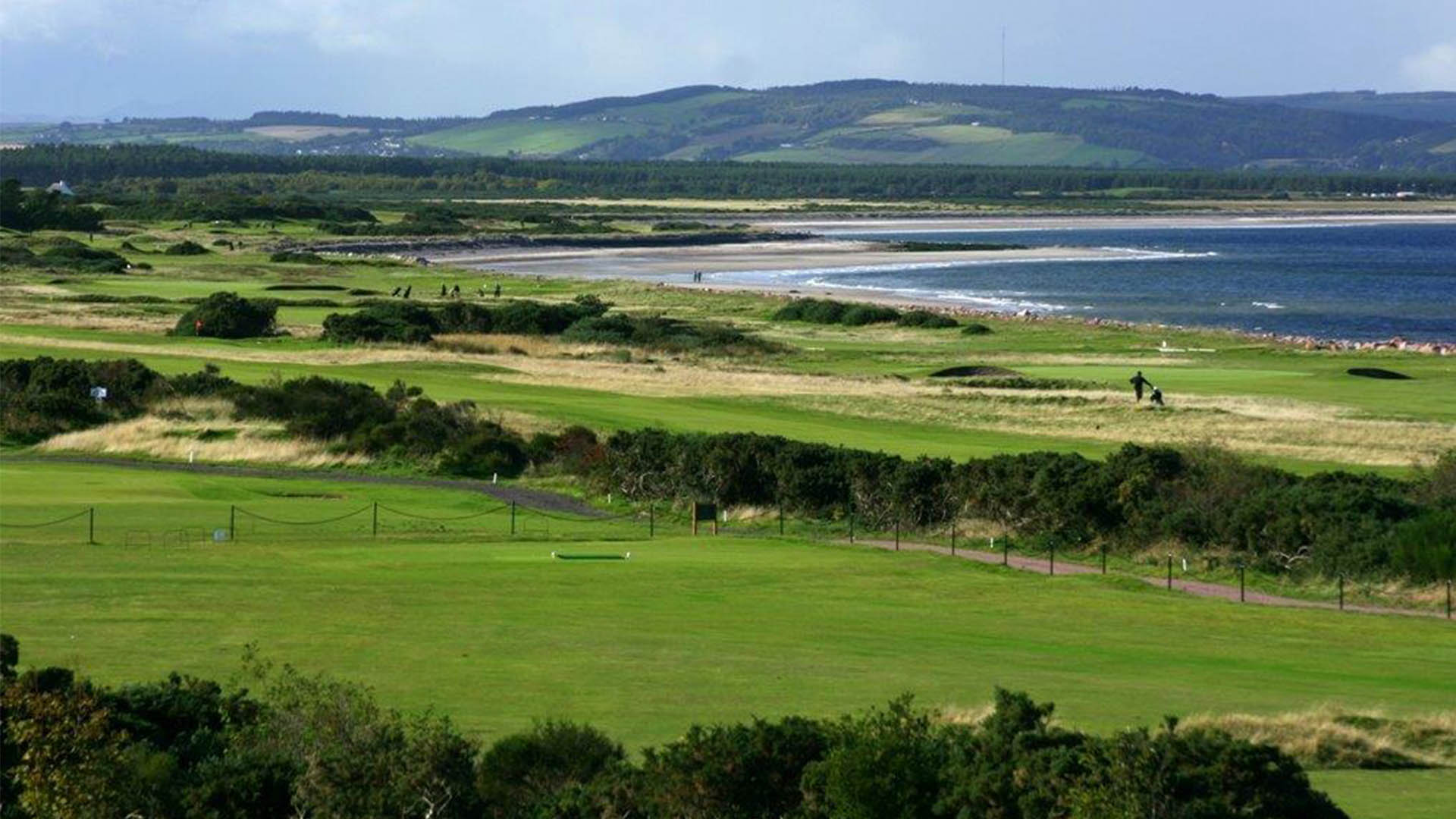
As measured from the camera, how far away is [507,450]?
40250mm

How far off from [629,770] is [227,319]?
177 feet

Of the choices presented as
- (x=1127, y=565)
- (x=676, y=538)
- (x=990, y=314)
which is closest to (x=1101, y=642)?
(x=1127, y=565)

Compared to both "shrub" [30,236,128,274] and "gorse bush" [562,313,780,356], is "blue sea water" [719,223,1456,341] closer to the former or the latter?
"gorse bush" [562,313,780,356]

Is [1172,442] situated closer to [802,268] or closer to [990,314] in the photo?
[990,314]

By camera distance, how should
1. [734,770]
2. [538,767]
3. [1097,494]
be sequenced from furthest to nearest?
1. [1097,494]
2. [538,767]
3. [734,770]

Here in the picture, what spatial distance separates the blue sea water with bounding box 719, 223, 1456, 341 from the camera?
303 feet

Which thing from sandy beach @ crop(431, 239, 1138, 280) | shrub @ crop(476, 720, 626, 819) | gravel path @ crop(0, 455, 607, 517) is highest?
sandy beach @ crop(431, 239, 1138, 280)

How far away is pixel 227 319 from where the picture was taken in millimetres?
67062

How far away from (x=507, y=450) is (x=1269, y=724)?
23.7 meters

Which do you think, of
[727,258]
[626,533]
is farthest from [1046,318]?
[626,533]

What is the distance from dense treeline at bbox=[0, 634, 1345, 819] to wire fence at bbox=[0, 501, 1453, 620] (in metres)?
13.1

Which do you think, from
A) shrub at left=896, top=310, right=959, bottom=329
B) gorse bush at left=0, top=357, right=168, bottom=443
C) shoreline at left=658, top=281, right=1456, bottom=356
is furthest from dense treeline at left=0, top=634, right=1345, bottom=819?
shrub at left=896, top=310, right=959, bottom=329

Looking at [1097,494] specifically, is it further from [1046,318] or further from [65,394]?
[1046,318]

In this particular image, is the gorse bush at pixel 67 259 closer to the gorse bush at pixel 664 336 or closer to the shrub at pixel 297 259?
the shrub at pixel 297 259
